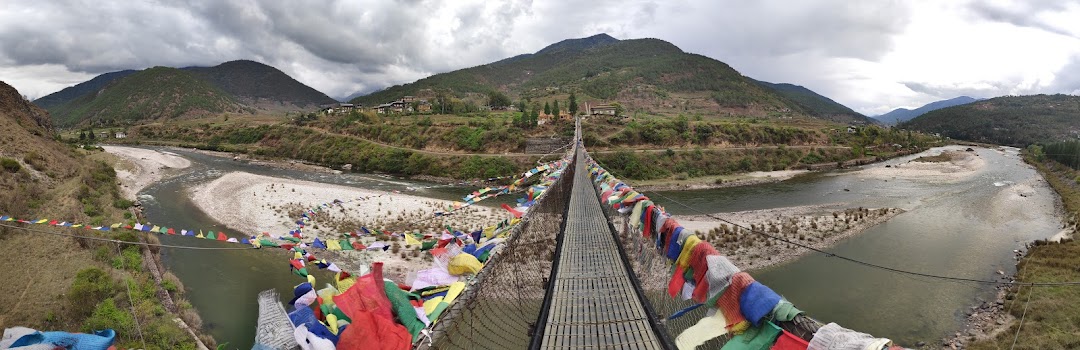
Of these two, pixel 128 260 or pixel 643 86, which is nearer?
pixel 128 260

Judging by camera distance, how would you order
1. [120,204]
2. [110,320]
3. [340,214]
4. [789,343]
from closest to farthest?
1. [789,343]
2. [110,320]
3. [120,204]
4. [340,214]

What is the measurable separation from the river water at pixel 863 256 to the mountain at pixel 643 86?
48877mm

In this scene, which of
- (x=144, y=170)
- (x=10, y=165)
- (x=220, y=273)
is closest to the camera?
(x=220, y=273)

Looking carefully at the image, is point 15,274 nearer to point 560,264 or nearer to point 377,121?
point 560,264

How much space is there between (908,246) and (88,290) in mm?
23436

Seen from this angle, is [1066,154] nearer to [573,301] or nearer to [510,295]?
[573,301]

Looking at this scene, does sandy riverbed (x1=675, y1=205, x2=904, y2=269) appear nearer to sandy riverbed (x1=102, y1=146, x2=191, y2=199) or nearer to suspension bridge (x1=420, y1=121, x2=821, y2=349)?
suspension bridge (x1=420, y1=121, x2=821, y2=349)

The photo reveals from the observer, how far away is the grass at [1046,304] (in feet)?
28.5

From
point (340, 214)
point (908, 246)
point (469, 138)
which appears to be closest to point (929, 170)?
point (908, 246)

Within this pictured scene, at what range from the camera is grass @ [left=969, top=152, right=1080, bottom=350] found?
8.67 metres

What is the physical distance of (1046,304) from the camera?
9938 mm

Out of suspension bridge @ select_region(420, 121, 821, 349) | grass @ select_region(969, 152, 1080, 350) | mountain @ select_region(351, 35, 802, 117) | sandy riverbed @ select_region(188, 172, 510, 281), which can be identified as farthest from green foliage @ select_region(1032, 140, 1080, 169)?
sandy riverbed @ select_region(188, 172, 510, 281)

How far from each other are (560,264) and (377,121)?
4697cm

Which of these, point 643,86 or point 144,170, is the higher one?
point 643,86
